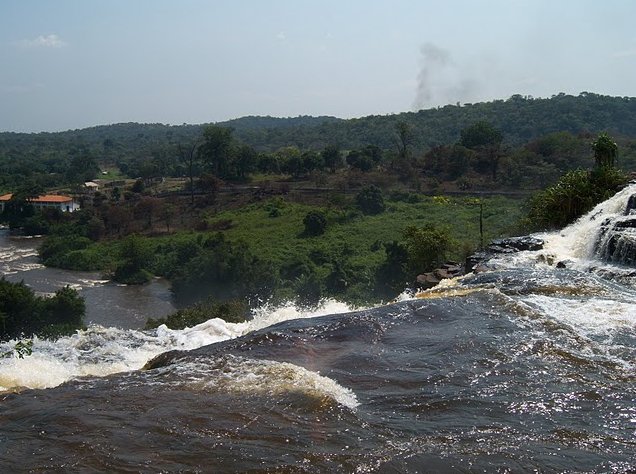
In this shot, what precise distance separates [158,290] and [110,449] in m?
28.4

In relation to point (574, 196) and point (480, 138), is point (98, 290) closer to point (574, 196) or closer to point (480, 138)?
point (574, 196)

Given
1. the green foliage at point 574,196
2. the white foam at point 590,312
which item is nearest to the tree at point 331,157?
the green foliage at point 574,196

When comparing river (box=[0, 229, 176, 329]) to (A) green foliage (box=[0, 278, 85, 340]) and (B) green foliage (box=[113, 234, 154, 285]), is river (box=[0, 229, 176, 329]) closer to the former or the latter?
(B) green foliage (box=[113, 234, 154, 285])

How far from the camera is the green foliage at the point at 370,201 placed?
42438 millimetres

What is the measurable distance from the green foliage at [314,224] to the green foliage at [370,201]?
4670 millimetres

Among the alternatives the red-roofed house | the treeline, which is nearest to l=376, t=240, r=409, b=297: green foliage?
the treeline

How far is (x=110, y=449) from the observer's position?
6242 mm

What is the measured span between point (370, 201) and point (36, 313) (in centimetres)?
2466

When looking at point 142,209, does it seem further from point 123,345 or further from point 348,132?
point 348,132

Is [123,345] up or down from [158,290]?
up

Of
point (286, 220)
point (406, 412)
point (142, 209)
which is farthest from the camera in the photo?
point (142, 209)

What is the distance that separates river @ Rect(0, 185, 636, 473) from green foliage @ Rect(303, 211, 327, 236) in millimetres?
27135

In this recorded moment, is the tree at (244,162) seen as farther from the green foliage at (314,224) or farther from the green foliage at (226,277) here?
the green foliage at (226,277)

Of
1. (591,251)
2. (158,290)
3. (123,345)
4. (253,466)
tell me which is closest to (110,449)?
(253,466)
